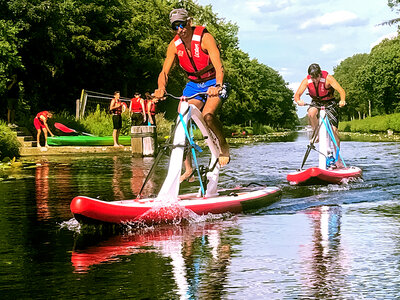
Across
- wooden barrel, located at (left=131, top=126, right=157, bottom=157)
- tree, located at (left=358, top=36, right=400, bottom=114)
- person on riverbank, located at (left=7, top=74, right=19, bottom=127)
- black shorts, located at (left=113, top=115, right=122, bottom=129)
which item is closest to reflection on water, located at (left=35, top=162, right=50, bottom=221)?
wooden barrel, located at (left=131, top=126, right=157, bottom=157)

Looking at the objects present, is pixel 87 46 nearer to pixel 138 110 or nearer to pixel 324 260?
pixel 138 110

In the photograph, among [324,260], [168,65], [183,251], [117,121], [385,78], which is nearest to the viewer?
[324,260]

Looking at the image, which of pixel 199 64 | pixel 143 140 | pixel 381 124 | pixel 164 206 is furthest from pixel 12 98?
pixel 381 124

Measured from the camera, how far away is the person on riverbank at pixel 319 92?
15234 millimetres

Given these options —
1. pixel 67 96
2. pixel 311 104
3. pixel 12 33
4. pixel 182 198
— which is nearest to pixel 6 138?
pixel 12 33

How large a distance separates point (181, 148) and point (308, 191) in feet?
13.5

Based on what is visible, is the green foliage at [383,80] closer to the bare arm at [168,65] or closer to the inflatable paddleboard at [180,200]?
the inflatable paddleboard at [180,200]

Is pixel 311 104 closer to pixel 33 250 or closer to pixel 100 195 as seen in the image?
pixel 100 195

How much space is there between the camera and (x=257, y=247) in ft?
25.3

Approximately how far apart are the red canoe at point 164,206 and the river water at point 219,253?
16 cm

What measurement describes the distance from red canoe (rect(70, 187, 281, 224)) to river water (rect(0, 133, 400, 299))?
6.3 inches

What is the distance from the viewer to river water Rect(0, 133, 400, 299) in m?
5.85

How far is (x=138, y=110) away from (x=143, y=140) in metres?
6.10

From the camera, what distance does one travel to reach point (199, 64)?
1046 centimetres
